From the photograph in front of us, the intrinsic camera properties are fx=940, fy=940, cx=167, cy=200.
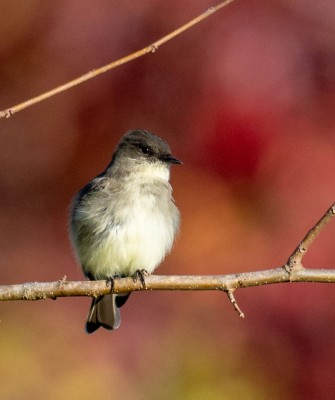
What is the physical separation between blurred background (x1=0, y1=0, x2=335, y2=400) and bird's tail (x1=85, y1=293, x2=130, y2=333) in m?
0.73

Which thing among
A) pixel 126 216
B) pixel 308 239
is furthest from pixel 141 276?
pixel 308 239

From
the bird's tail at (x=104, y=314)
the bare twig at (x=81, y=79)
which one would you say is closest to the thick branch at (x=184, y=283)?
the bare twig at (x=81, y=79)

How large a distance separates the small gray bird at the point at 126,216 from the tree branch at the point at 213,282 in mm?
871

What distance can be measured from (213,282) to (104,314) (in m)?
1.82

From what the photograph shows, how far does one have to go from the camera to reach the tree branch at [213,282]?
3.47 metres

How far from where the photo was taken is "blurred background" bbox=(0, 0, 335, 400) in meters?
6.12

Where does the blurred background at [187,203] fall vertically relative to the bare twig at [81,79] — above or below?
below

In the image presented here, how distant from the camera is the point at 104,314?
532 cm

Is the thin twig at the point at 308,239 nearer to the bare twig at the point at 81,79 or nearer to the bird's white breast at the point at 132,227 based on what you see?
the bare twig at the point at 81,79

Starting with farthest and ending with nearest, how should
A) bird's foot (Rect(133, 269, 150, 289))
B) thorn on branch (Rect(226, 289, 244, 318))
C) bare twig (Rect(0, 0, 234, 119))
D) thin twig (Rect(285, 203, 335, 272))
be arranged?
bird's foot (Rect(133, 269, 150, 289)), thorn on branch (Rect(226, 289, 244, 318)), thin twig (Rect(285, 203, 335, 272)), bare twig (Rect(0, 0, 234, 119))

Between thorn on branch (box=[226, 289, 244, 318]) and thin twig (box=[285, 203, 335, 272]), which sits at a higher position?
thin twig (box=[285, 203, 335, 272])

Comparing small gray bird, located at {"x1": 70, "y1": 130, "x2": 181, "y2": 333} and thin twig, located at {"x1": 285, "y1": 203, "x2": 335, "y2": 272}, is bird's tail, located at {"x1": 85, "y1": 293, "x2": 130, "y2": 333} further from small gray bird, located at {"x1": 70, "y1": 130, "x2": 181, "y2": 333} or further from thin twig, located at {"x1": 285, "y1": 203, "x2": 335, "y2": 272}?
thin twig, located at {"x1": 285, "y1": 203, "x2": 335, "y2": 272}

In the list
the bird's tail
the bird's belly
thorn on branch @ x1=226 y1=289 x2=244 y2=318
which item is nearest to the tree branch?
thorn on branch @ x1=226 y1=289 x2=244 y2=318

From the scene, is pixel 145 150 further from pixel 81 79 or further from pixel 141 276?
pixel 81 79
